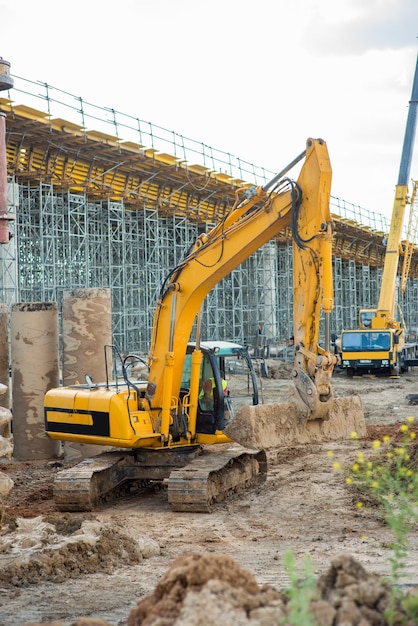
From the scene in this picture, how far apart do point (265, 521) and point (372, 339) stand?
20.1m

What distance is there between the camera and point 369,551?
845cm

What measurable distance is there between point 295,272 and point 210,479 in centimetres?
283

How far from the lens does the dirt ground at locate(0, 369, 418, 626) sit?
7203mm

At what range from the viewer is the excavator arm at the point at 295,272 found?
10.5 m

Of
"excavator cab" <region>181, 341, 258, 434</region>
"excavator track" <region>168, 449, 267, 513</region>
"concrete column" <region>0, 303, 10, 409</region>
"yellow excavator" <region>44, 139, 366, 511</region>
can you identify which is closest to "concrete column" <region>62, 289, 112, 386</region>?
"concrete column" <region>0, 303, 10, 409</region>

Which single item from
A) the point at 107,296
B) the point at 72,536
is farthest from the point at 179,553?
the point at 107,296

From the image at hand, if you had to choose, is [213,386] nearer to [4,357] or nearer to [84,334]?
[84,334]

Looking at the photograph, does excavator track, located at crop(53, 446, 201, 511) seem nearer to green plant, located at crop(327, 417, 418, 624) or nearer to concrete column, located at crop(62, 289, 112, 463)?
green plant, located at crop(327, 417, 418, 624)

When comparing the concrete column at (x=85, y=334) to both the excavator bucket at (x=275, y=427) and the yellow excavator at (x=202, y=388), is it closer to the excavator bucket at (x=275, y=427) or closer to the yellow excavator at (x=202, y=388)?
the yellow excavator at (x=202, y=388)

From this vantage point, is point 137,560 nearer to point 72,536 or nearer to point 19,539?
point 72,536

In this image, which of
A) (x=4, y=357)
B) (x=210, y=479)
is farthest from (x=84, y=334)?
(x=210, y=479)

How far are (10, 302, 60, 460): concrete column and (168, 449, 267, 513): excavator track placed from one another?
13.6 feet

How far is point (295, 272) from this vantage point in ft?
35.7

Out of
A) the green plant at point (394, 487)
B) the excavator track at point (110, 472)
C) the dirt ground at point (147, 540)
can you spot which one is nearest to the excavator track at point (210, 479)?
the dirt ground at point (147, 540)
